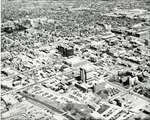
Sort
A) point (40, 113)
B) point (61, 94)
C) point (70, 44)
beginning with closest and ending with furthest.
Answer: point (40, 113), point (61, 94), point (70, 44)

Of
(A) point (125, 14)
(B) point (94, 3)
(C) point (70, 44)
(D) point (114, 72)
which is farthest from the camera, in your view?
(B) point (94, 3)

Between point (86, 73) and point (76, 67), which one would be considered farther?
point (76, 67)

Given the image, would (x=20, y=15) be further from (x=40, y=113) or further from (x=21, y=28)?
(x=40, y=113)

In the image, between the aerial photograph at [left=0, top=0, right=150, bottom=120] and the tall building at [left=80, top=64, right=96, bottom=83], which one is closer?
the aerial photograph at [left=0, top=0, right=150, bottom=120]

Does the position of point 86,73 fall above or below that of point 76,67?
above

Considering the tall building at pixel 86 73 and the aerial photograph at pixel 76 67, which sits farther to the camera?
the tall building at pixel 86 73


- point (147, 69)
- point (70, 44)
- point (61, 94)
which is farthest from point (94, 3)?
point (61, 94)

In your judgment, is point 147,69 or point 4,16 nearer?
point 147,69
